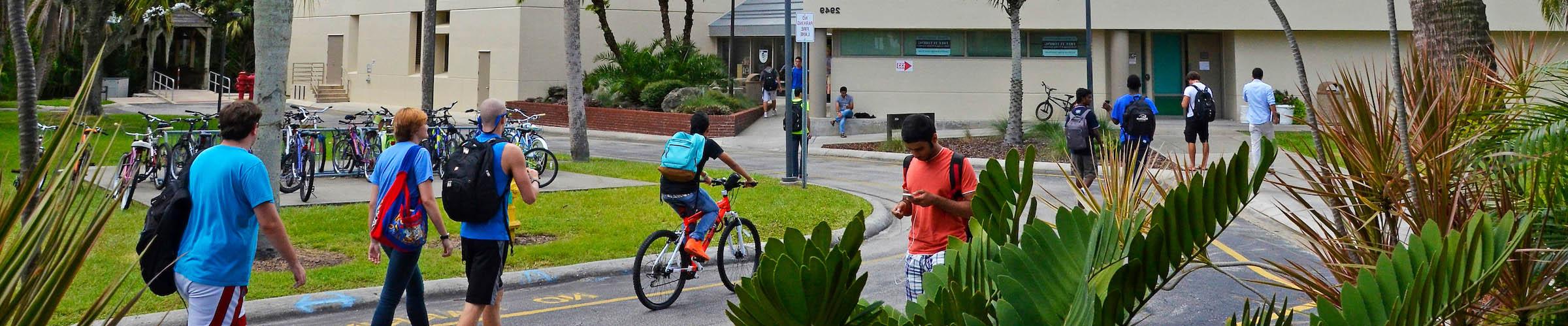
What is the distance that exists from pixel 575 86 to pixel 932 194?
1553 cm

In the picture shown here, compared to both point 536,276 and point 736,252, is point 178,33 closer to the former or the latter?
point 536,276

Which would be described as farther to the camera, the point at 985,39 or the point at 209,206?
the point at 985,39

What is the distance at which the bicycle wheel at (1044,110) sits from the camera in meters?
28.3

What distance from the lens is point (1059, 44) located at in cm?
2872

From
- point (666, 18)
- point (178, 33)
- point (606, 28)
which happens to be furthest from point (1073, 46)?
point (178, 33)

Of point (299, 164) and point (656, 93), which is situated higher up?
point (299, 164)

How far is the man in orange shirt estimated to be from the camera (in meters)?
5.91

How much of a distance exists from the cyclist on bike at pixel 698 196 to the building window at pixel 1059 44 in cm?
2138

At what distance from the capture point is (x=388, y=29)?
43031mm

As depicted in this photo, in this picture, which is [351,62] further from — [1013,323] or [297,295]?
[1013,323]

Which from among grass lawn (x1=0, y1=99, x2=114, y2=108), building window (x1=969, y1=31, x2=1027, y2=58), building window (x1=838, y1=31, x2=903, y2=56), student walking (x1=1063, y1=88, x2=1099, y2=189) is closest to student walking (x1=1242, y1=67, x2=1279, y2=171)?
student walking (x1=1063, y1=88, x2=1099, y2=189)

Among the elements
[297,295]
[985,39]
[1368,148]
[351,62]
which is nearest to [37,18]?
[351,62]

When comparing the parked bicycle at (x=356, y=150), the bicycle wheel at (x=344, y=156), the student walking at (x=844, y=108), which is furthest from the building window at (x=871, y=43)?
the bicycle wheel at (x=344, y=156)

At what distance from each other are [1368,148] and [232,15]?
52.0 metres
